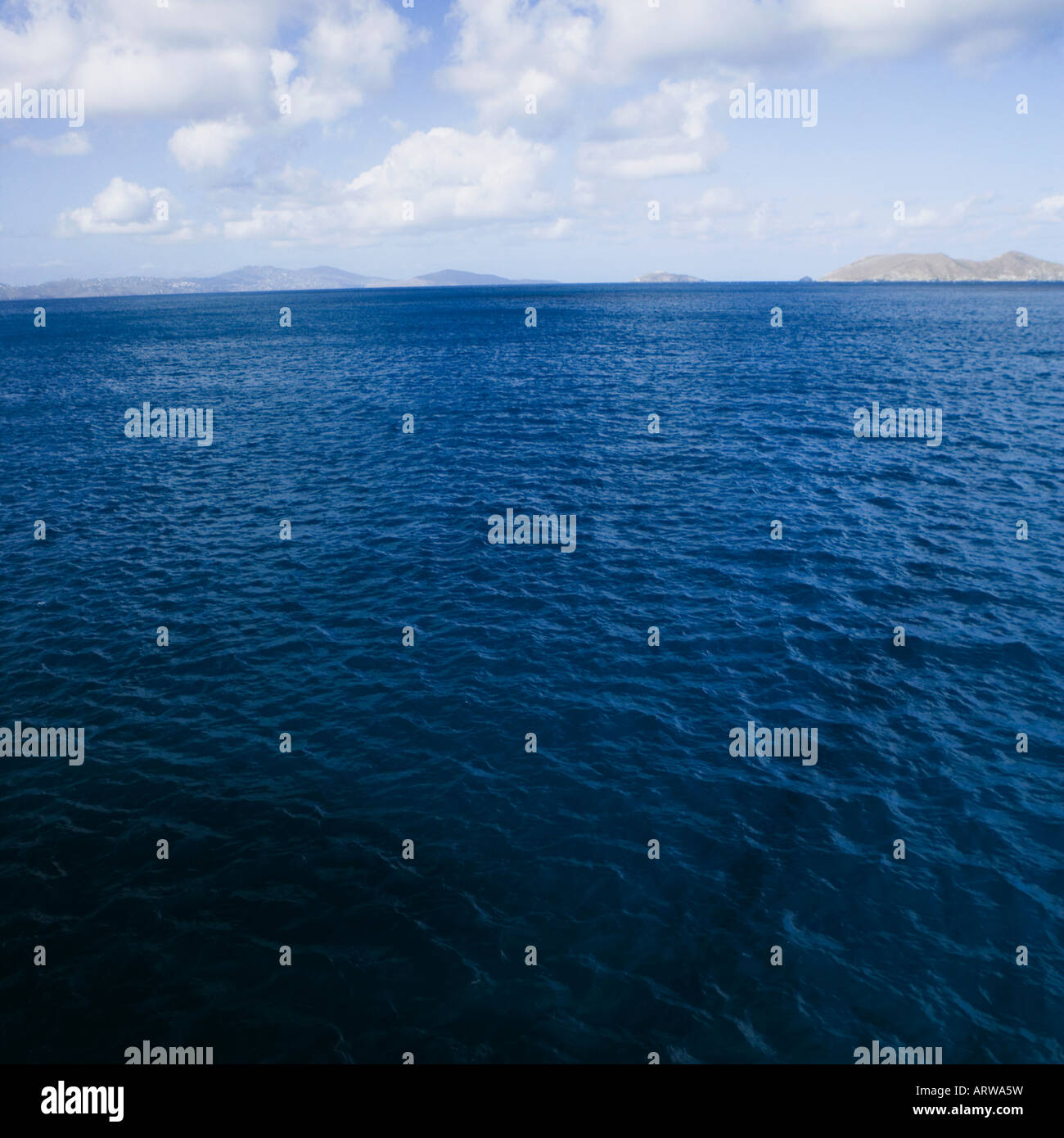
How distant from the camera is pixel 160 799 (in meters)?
24.5

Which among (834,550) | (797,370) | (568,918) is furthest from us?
(797,370)

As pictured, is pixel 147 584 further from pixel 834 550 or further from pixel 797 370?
pixel 797 370

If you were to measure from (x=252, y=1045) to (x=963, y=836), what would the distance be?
21.6m

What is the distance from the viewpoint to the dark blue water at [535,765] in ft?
59.7

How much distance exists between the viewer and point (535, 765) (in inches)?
1053

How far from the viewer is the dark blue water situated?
59.7 feet
